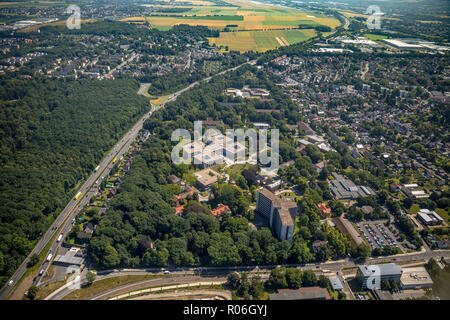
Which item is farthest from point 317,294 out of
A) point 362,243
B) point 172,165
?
point 172,165

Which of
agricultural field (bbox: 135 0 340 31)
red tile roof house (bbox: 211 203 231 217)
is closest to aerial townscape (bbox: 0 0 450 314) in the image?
red tile roof house (bbox: 211 203 231 217)

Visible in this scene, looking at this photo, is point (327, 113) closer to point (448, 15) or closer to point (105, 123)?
point (105, 123)

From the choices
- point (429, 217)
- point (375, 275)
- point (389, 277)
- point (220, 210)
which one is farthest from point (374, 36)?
point (375, 275)

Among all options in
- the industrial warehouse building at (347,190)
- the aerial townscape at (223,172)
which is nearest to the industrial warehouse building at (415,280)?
the aerial townscape at (223,172)

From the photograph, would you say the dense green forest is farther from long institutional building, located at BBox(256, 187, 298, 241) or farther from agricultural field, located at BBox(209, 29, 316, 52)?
agricultural field, located at BBox(209, 29, 316, 52)

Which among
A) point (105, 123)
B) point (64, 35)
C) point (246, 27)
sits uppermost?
point (246, 27)

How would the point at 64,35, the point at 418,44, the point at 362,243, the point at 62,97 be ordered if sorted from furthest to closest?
1. the point at 64,35
2. the point at 418,44
3. the point at 62,97
4. the point at 362,243

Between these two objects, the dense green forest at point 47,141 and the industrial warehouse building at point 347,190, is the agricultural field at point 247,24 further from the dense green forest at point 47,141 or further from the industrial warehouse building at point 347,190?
the industrial warehouse building at point 347,190
